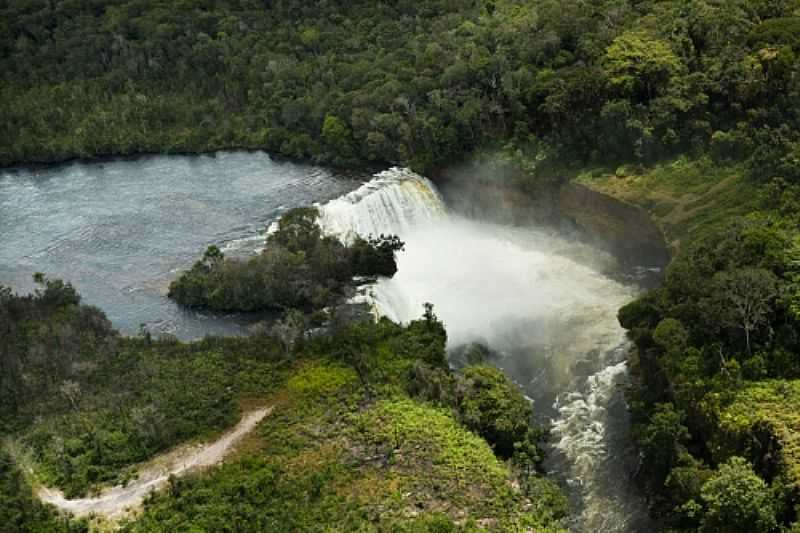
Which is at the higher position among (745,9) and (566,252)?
(745,9)

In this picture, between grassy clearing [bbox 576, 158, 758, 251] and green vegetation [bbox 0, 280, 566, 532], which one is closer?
green vegetation [bbox 0, 280, 566, 532]

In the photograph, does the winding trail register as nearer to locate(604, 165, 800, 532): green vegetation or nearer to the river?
the river

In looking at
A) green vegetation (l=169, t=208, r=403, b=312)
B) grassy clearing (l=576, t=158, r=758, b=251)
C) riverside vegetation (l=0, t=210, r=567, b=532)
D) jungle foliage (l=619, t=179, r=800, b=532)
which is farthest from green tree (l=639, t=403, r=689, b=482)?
green vegetation (l=169, t=208, r=403, b=312)

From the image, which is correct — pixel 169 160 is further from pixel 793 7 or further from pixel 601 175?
pixel 793 7

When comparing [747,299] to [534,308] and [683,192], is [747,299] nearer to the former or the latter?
[534,308]

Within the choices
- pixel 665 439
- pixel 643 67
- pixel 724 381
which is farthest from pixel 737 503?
pixel 643 67

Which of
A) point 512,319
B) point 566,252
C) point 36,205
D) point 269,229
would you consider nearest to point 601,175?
point 566,252
